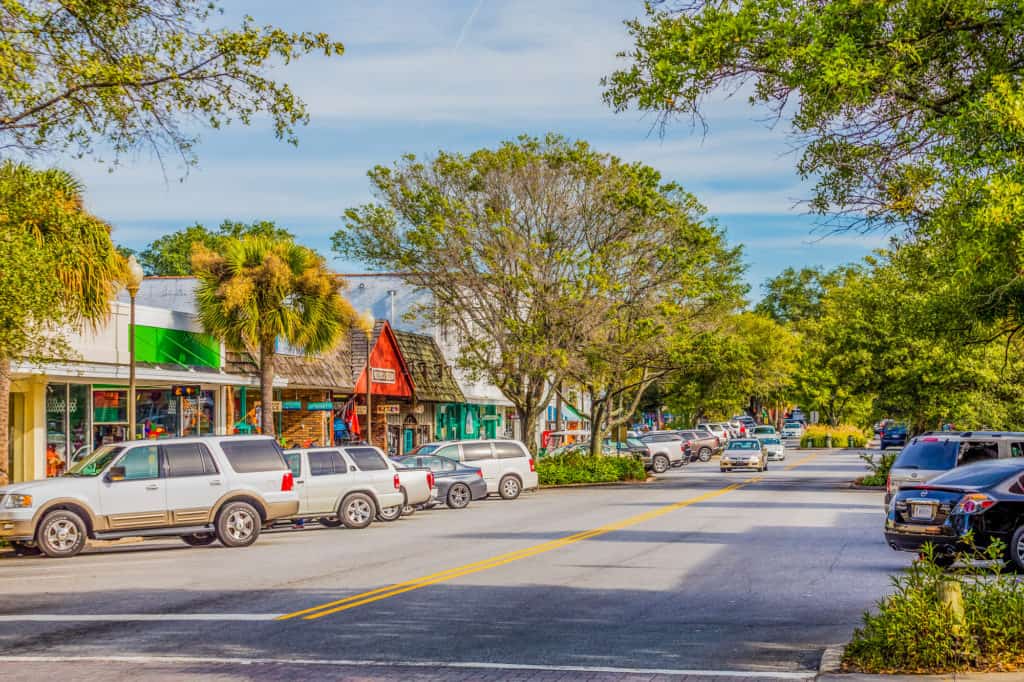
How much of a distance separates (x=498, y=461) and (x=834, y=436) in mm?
60809

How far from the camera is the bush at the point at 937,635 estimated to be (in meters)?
9.02

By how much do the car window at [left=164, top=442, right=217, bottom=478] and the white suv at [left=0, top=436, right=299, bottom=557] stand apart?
0.06 feet

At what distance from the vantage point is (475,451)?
33.6 m

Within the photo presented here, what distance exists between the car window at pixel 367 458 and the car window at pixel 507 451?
8971 mm

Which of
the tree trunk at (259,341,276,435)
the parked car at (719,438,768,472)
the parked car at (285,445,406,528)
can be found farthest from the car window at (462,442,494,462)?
the parked car at (719,438,768,472)

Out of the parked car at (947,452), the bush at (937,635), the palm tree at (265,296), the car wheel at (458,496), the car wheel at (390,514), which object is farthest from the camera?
the car wheel at (458,496)

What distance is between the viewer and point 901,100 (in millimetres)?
10617

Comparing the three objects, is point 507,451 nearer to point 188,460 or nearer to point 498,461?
point 498,461

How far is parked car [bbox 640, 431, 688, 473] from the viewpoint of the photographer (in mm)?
53031

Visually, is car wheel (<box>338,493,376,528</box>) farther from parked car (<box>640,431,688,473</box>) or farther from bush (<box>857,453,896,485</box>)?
parked car (<box>640,431,688,473</box>)

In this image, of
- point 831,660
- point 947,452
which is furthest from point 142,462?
point 947,452

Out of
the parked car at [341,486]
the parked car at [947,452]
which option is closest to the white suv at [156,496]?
the parked car at [341,486]

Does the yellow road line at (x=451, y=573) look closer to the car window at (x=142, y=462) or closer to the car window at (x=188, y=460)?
the car window at (x=188, y=460)

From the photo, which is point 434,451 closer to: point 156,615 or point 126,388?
point 126,388
